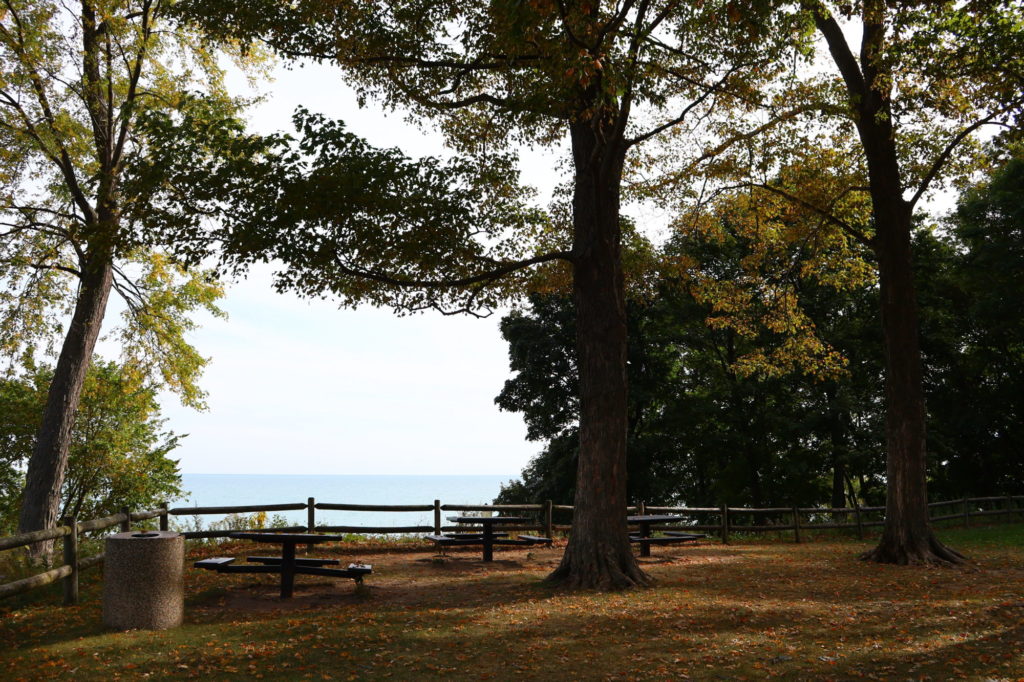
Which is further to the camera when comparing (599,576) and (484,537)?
(484,537)

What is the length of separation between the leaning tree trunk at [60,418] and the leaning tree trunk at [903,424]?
620 inches

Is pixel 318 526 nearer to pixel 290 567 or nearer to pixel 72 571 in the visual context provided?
pixel 290 567

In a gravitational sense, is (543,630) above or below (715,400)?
below

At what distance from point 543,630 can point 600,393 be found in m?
4.35

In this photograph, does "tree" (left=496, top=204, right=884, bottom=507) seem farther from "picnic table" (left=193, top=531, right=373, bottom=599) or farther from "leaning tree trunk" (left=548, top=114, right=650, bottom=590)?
"picnic table" (left=193, top=531, right=373, bottom=599)

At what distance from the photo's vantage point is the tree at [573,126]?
455 inches

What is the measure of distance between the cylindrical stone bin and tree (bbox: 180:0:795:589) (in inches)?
181

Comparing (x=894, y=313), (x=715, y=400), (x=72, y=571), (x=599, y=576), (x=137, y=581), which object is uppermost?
(x=894, y=313)

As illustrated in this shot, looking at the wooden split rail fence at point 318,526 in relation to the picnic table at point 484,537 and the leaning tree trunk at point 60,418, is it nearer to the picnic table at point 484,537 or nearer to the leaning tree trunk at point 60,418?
the leaning tree trunk at point 60,418

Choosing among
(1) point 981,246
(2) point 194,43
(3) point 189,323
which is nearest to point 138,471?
(3) point 189,323

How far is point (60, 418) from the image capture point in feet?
52.0

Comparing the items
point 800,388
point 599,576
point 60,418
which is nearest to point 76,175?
point 60,418

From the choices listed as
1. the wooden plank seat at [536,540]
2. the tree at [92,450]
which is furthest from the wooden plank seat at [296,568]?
the tree at [92,450]

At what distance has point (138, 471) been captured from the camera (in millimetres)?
26891
